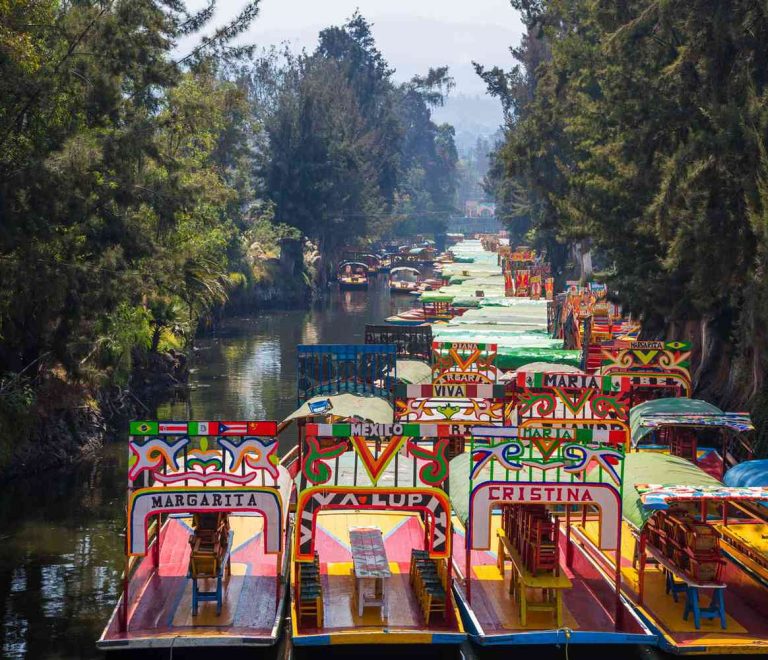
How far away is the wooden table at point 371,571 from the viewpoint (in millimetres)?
17823

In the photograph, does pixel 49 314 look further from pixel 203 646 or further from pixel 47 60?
pixel 203 646

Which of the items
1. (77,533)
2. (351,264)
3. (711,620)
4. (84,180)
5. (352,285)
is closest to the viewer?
(711,620)

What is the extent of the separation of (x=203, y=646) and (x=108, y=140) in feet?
54.7

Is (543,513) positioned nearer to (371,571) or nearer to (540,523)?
(540,523)

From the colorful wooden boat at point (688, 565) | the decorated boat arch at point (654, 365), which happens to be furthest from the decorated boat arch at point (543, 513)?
the decorated boat arch at point (654, 365)

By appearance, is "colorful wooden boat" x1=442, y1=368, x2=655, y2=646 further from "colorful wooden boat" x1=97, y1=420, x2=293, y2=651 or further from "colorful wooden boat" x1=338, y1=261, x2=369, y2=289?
"colorful wooden boat" x1=338, y1=261, x2=369, y2=289

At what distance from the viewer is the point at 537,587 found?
17.5 metres

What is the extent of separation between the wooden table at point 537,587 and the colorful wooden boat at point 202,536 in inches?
141

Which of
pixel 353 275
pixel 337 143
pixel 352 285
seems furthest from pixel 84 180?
pixel 353 275

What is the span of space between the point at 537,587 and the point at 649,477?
128 inches

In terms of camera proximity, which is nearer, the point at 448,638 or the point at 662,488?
the point at 448,638

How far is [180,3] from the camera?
112 ft

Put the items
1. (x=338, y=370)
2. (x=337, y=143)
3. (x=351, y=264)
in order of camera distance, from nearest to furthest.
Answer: (x=338, y=370) < (x=337, y=143) < (x=351, y=264)

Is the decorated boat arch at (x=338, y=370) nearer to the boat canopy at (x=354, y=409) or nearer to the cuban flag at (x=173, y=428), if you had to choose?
the boat canopy at (x=354, y=409)
